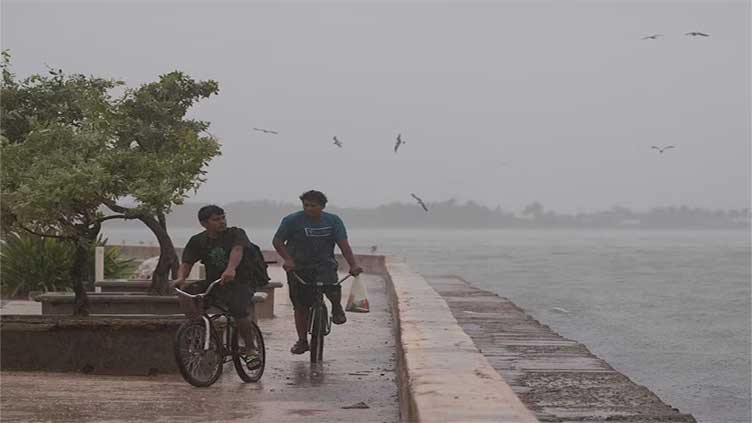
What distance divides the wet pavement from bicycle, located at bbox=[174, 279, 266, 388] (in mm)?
109

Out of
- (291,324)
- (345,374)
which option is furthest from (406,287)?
(345,374)

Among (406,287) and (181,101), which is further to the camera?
(406,287)

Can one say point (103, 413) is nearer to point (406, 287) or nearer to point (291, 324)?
point (291, 324)

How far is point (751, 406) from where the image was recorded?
797 inches

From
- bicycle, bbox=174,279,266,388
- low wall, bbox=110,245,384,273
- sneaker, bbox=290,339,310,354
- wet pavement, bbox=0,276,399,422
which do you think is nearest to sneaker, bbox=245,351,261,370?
bicycle, bbox=174,279,266,388

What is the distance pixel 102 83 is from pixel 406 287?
564 centimetres

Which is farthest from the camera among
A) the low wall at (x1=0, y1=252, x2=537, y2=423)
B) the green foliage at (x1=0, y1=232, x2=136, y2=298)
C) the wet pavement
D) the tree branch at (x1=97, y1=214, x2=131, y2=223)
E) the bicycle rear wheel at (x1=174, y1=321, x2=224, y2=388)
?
the green foliage at (x1=0, y1=232, x2=136, y2=298)

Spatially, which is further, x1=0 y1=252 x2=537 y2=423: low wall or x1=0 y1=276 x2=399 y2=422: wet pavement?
x1=0 y1=276 x2=399 y2=422: wet pavement

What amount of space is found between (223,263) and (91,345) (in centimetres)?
166

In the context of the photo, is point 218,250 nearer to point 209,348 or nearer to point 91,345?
point 209,348

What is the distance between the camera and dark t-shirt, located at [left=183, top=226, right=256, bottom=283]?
35.5ft

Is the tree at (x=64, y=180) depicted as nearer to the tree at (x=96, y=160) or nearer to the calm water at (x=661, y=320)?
the tree at (x=96, y=160)

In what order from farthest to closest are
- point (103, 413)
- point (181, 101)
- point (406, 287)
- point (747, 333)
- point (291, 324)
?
point (747, 333), point (406, 287), point (291, 324), point (181, 101), point (103, 413)

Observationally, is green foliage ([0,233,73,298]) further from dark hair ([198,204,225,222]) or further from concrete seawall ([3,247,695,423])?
dark hair ([198,204,225,222])
